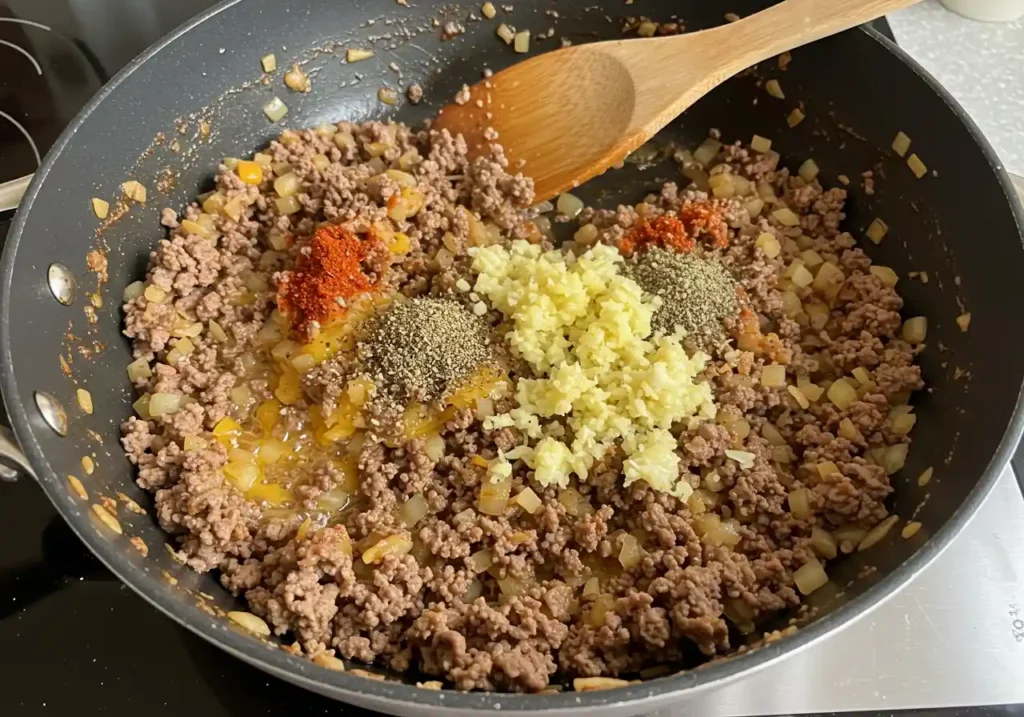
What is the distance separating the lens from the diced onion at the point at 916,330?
64.7 inches

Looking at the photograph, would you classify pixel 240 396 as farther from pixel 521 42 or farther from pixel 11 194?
pixel 521 42

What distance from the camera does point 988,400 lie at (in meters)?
1.40

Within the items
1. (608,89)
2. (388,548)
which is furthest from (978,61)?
(388,548)

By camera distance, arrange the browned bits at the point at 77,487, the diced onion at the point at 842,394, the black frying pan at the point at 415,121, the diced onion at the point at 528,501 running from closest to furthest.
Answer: the black frying pan at the point at 415,121
the browned bits at the point at 77,487
the diced onion at the point at 528,501
the diced onion at the point at 842,394

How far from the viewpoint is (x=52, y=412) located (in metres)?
1.35

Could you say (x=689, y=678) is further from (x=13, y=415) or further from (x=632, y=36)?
(x=632, y=36)

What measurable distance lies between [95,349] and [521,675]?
0.95 m

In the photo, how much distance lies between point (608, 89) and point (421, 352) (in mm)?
713

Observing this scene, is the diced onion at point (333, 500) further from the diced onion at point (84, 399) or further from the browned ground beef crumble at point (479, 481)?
the diced onion at point (84, 399)

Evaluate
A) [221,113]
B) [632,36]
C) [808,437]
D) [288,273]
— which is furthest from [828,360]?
[221,113]

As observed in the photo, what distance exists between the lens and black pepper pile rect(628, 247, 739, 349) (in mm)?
1647

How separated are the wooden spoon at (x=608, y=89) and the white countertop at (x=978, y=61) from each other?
0.53m

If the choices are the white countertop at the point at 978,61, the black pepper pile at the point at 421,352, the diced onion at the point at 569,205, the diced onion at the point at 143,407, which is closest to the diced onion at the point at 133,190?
the diced onion at the point at 143,407

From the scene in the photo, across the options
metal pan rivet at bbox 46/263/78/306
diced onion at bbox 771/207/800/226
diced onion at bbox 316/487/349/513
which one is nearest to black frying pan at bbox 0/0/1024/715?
metal pan rivet at bbox 46/263/78/306
